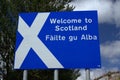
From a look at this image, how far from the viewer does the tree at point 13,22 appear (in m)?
20.9

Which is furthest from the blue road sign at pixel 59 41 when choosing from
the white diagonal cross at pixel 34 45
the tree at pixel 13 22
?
the tree at pixel 13 22

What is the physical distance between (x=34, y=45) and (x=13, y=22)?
1757 cm

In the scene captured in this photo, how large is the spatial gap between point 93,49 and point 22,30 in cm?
158

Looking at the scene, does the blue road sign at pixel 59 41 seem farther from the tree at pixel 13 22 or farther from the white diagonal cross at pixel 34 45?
the tree at pixel 13 22

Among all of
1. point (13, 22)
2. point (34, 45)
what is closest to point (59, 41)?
point (34, 45)

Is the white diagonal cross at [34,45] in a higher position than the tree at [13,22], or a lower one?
lower

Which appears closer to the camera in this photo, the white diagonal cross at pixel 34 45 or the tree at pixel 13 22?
the white diagonal cross at pixel 34 45

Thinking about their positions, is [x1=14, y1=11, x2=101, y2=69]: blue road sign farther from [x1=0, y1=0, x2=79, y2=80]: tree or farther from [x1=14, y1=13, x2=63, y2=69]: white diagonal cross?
[x1=0, y1=0, x2=79, y2=80]: tree

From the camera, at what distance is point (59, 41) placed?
598 cm

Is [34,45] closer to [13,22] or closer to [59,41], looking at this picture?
[59,41]

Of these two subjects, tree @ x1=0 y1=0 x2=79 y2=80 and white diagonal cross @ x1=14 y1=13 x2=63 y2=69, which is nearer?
white diagonal cross @ x1=14 y1=13 x2=63 y2=69

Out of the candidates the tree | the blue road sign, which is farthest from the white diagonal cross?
the tree

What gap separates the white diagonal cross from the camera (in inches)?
231

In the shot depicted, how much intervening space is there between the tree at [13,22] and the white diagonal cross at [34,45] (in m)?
13.6
